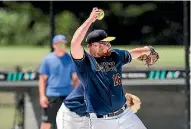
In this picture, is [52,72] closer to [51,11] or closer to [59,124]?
[51,11]

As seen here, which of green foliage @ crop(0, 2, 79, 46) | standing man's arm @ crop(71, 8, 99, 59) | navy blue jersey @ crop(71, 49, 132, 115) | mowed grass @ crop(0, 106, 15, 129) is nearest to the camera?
standing man's arm @ crop(71, 8, 99, 59)

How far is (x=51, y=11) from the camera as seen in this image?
832 centimetres

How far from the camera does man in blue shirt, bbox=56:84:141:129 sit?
5.78m

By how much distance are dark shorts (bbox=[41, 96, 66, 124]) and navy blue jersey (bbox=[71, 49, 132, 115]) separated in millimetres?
2284

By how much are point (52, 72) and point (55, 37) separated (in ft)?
1.39

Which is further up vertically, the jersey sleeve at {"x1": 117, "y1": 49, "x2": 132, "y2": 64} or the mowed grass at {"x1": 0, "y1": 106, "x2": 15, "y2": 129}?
the jersey sleeve at {"x1": 117, "y1": 49, "x2": 132, "y2": 64}

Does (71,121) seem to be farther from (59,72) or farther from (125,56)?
(59,72)

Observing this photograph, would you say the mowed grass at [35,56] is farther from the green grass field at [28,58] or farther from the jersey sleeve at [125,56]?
the jersey sleeve at [125,56]

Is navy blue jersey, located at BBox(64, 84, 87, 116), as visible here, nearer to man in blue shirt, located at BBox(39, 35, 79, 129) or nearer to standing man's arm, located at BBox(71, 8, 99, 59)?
standing man's arm, located at BBox(71, 8, 99, 59)

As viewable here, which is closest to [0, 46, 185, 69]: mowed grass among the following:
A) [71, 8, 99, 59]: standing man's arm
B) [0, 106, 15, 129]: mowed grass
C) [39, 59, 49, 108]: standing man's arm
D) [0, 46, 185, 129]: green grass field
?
[0, 46, 185, 129]: green grass field

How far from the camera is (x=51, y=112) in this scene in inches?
302

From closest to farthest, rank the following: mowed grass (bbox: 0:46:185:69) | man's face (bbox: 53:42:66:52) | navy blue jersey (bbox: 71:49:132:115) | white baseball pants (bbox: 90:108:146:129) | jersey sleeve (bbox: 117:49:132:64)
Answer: navy blue jersey (bbox: 71:49:132:115) < white baseball pants (bbox: 90:108:146:129) < jersey sleeve (bbox: 117:49:132:64) < man's face (bbox: 53:42:66:52) < mowed grass (bbox: 0:46:185:69)

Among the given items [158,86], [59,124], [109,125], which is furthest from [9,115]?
[109,125]

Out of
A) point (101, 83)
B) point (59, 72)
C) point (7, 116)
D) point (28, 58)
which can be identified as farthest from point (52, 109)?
point (101, 83)
